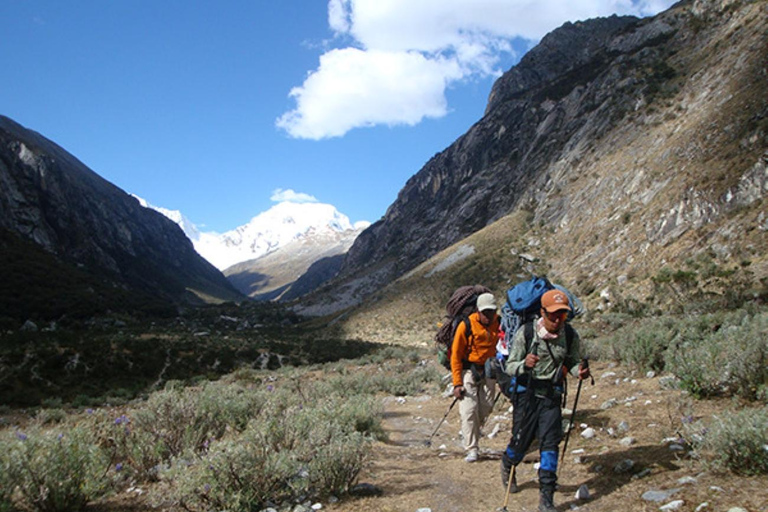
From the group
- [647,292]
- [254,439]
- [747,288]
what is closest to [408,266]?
[647,292]

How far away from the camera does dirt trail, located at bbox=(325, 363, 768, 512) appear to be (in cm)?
389

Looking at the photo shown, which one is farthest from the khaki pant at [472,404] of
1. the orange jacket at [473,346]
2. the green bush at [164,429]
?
the green bush at [164,429]

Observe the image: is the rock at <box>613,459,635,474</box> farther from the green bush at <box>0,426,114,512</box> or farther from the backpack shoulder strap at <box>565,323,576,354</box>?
the green bush at <box>0,426,114,512</box>

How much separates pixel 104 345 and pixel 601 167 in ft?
134

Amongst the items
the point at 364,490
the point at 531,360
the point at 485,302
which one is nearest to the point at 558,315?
the point at 531,360

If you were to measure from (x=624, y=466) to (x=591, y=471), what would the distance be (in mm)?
437

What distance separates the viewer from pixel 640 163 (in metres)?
32.3

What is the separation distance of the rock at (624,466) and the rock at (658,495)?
2.70 feet

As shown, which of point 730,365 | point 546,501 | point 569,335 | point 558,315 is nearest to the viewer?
point 546,501

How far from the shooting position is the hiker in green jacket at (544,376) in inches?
175

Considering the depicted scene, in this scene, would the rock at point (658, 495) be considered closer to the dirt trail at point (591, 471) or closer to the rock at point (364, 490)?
the dirt trail at point (591, 471)

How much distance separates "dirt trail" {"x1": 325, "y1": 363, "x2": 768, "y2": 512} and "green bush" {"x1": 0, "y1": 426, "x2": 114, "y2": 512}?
2.36m

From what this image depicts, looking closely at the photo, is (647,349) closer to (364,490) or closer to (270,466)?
(364,490)

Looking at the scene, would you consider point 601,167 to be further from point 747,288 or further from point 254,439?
point 254,439
